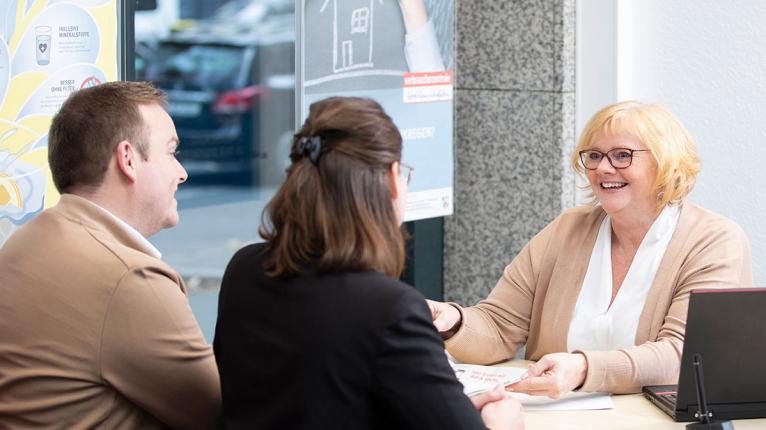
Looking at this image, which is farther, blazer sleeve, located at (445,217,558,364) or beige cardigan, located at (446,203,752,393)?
blazer sleeve, located at (445,217,558,364)

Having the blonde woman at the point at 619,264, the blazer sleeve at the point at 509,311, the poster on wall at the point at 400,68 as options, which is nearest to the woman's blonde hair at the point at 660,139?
the blonde woman at the point at 619,264

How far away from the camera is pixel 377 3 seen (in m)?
3.63

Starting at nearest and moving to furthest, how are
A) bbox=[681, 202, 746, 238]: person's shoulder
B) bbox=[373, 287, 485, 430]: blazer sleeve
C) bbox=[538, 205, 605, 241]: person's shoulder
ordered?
bbox=[373, 287, 485, 430]: blazer sleeve
bbox=[681, 202, 746, 238]: person's shoulder
bbox=[538, 205, 605, 241]: person's shoulder

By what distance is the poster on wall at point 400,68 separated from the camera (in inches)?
134

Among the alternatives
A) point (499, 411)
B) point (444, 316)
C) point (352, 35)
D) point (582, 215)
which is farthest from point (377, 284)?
point (352, 35)

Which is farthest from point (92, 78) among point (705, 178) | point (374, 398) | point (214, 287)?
point (705, 178)

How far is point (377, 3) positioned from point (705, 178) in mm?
1423

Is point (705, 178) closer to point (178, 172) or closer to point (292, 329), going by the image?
point (178, 172)

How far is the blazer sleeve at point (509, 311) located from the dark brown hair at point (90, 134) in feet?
3.62

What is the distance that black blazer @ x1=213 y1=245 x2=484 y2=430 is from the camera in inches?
63.1

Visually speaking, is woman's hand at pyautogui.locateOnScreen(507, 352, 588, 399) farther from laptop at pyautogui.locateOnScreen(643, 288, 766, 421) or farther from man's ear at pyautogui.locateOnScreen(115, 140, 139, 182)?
man's ear at pyautogui.locateOnScreen(115, 140, 139, 182)

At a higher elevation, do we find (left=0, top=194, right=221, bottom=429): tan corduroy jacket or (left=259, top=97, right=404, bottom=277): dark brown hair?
(left=259, top=97, right=404, bottom=277): dark brown hair

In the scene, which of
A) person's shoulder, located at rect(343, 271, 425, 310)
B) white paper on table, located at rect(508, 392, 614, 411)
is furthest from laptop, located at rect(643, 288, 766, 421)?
person's shoulder, located at rect(343, 271, 425, 310)

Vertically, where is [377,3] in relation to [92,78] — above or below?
above
